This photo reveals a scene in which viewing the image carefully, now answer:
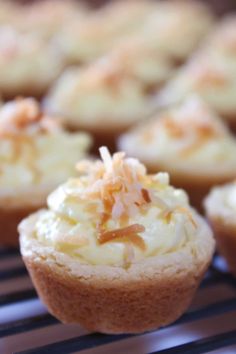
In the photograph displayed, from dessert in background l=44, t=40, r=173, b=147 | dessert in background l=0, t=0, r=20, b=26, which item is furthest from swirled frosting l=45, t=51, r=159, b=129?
dessert in background l=0, t=0, r=20, b=26

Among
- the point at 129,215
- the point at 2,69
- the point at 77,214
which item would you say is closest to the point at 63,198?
the point at 77,214

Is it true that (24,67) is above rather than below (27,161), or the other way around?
above

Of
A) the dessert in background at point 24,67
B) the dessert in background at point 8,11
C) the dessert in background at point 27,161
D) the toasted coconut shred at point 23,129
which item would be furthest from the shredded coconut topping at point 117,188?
the dessert in background at point 8,11

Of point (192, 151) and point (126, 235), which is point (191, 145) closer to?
point (192, 151)

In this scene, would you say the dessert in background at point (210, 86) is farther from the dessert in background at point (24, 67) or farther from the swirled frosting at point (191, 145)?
the dessert in background at point (24, 67)

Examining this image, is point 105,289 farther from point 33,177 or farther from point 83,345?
point 33,177

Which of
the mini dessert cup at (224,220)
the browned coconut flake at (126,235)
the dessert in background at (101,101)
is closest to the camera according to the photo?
the browned coconut flake at (126,235)

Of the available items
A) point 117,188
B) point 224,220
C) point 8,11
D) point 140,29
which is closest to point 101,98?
point 224,220
